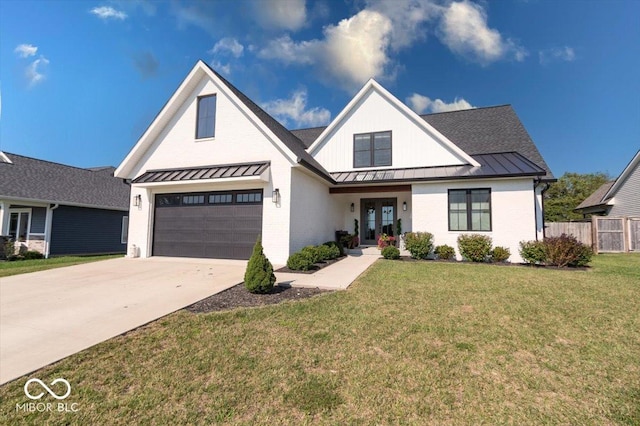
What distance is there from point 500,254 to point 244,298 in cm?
1039

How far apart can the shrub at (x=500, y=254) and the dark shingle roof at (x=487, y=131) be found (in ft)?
14.9

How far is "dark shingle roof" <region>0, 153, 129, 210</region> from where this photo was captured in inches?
610

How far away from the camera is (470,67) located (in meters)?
18.5

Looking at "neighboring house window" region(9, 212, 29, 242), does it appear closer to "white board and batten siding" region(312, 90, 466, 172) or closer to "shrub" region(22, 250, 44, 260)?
"shrub" region(22, 250, 44, 260)

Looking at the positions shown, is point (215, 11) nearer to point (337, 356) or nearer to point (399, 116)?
point (399, 116)

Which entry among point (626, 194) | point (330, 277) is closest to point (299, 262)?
point (330, 277)

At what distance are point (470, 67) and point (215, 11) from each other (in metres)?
15.9

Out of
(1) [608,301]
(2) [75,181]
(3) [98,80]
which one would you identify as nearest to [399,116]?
(1) [608,301]

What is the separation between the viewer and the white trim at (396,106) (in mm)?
13354

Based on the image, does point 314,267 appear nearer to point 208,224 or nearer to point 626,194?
point 208,224

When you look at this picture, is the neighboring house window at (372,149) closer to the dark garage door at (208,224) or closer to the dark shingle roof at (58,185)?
the dark garage door at (208,224)

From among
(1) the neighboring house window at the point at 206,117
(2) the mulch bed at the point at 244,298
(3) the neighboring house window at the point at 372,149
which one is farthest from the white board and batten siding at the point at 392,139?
(2) the mulch bed at the point at 244,298

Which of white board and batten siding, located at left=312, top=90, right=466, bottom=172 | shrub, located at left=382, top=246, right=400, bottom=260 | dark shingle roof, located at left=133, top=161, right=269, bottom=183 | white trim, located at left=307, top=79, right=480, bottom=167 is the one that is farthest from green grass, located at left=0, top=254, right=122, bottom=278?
shrub, located at left=382, top=246, right=400, bottom=260

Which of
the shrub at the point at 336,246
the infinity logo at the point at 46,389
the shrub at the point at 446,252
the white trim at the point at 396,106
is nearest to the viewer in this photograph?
the infinity logo at the point at 46,389
